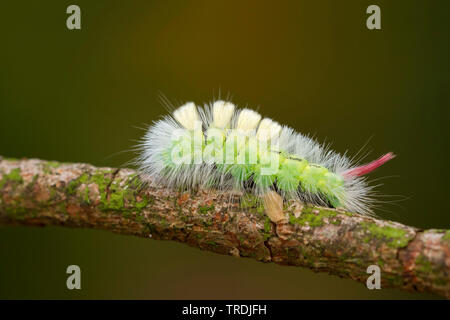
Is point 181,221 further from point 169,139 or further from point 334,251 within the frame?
point 334,251

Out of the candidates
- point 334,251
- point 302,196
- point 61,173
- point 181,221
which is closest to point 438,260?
point 334,251

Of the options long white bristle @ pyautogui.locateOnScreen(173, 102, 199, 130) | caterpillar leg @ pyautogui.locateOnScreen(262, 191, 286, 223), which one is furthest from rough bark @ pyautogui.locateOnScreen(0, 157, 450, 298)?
long white bristle @ pyautogui.locateOnScreen(173, 102, 199, 130)

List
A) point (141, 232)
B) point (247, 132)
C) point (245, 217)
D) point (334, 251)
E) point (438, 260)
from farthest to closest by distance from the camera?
point (247, 132), point (141, 232), point (245, 217), point (334, 251), point (438, 260)

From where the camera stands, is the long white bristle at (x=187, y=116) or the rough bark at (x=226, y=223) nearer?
the rough bark at (x=226, y=223)

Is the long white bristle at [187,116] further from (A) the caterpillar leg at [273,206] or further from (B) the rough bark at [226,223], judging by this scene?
(A) the caterpillar leg at [273,206]

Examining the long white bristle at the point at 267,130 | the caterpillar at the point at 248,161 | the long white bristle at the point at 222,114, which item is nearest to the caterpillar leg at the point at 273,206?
the caterpillar at the point at 248,161

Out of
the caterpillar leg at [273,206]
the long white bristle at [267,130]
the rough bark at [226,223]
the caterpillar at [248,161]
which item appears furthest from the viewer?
the long white bristle at [267,130]
